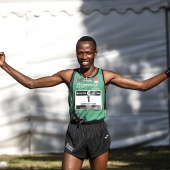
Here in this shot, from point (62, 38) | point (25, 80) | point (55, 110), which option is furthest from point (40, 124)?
point (25, 80)

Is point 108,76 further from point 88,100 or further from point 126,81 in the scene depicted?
point 88,100

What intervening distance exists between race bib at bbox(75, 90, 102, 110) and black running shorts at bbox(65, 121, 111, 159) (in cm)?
16

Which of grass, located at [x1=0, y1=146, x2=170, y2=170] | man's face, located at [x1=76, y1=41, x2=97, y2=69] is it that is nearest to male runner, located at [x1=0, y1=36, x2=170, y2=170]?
man's face, located at [x1=76, y1=41, x2=97, y2=69]

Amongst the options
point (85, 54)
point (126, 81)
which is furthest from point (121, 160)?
point (85, 54)

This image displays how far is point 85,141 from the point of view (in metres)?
6.98

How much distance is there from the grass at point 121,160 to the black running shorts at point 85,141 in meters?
3.66

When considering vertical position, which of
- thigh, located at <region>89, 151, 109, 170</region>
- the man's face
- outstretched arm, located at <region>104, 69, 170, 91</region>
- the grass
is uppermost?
the man's face

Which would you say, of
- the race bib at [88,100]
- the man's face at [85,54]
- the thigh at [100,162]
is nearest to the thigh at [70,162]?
the thigh at [100,162]

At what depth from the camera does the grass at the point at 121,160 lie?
10.8 metres

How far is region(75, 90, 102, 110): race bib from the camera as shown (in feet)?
22.9

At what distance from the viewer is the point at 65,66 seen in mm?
12375

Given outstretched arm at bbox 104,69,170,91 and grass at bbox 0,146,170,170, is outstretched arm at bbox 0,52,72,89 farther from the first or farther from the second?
grass at bbox 0,146,170,170

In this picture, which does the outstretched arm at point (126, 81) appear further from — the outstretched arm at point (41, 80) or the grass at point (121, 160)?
the grass at point (121, 160)

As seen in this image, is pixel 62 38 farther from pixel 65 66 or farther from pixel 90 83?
pixel 90 83
